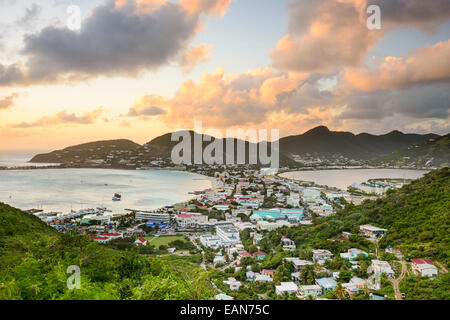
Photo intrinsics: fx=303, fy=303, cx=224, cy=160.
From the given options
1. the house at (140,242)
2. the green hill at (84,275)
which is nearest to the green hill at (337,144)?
the house at (140,242)

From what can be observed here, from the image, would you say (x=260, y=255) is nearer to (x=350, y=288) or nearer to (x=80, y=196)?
(x=350, y=288)

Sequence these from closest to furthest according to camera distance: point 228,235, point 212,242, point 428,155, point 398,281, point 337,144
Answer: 1. point 398,281
2. point 212,242
3. point 228,235
4. point 428,155
5. point 337,144

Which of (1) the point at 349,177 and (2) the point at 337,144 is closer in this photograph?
(1) the point at 349,177

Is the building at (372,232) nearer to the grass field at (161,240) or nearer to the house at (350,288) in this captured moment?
the house at (350,288)

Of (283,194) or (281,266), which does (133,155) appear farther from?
(281,266)

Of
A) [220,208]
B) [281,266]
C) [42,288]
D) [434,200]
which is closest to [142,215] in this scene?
[220,208]

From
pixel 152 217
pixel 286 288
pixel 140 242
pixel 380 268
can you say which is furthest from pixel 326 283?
pixel 152 217

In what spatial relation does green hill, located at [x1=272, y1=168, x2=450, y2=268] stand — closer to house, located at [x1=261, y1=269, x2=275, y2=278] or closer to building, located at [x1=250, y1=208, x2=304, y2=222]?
house, located at [x1=261, y1=269, x2=275, y2=278]
